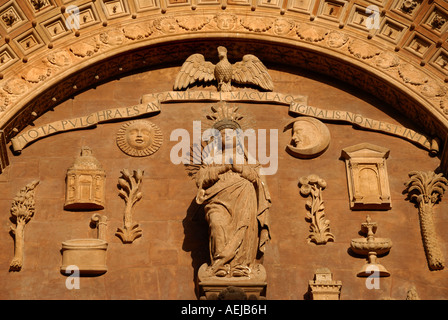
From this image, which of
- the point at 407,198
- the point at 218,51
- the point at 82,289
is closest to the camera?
the point at 82,289

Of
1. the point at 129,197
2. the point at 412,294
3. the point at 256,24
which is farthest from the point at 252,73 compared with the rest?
the point at 412,294

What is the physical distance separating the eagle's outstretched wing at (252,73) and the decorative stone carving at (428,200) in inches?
94.7

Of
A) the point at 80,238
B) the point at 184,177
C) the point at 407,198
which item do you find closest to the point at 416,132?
the point at 407,198

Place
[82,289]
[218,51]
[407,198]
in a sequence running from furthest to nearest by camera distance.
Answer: [218,51] < [407,198] < [82,289]

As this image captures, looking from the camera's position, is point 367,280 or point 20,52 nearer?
point 367,280

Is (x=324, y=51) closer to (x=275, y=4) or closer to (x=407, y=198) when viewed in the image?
(x=275, y=4)

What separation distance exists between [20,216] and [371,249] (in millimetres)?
4438

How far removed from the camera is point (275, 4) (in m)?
14.7

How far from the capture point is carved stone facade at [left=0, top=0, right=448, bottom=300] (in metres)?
12.8

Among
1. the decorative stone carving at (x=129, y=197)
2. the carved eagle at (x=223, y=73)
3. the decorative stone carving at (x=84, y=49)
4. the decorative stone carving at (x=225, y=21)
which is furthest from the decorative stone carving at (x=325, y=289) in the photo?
the decorative stone carving at (x=84, y=49)

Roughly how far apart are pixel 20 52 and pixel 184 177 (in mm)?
2831

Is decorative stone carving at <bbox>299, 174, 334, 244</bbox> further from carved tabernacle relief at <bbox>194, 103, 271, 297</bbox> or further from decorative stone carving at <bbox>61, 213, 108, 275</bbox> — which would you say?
decorative stone carving at <bbox>61, 213, 108, 275</bbox>

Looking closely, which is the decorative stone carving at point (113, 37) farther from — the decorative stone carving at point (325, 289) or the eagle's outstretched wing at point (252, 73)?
the decorative stone carving at point (325, 289)

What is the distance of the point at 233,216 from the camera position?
41.1ft
